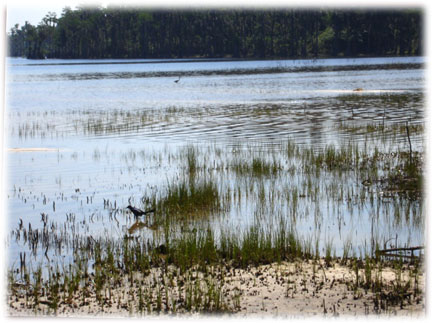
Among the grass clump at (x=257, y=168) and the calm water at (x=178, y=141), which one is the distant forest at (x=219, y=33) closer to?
the calm water at (x=178, y=141)

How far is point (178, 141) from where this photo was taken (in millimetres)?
20906

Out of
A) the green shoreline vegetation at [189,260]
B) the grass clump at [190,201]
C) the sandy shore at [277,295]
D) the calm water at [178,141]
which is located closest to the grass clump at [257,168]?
the calm water at [178,141]

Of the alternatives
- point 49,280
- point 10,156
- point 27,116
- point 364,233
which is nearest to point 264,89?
point 27,116

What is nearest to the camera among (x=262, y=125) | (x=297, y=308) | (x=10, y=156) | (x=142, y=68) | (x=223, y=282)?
(x=297, y=308)

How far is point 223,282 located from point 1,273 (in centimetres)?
276

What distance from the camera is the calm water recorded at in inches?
448

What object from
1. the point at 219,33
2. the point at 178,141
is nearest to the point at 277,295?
the point at 178,141

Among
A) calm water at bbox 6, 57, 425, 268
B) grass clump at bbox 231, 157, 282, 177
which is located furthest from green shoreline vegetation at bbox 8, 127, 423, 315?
grass clump at bbox 231, 157, 282, 177

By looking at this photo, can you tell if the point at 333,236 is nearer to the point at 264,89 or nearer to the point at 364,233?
the point at 364,233

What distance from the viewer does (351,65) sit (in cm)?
7275

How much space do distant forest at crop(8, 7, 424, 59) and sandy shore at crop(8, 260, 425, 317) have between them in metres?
16.3

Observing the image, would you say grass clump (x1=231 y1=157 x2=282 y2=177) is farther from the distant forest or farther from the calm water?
the distant forest

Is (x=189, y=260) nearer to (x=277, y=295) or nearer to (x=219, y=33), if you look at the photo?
(x=277, y=295)

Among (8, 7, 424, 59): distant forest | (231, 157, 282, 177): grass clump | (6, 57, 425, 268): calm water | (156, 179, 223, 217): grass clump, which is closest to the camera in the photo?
(6, 57, 425, 268): calm water
